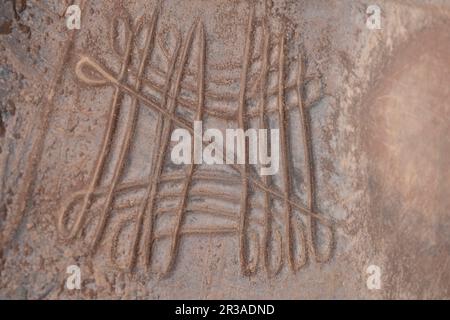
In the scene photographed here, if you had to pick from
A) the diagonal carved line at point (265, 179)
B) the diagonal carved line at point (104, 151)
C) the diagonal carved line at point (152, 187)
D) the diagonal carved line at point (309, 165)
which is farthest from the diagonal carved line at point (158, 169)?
the diagonal carved line at point (309, 165)

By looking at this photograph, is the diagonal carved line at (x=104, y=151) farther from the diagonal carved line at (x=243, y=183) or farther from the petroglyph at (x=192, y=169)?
the diagonal carved line at (x=243, y=183)

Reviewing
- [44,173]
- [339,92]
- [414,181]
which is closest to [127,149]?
[44,173]

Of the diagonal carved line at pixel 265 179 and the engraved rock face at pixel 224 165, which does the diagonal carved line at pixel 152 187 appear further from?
the diagonal carved line at pixel 265 179

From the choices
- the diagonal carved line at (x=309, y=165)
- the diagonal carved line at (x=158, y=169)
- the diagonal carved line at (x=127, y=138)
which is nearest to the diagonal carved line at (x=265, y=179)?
the diagonal carved line at (x=309, y=165)

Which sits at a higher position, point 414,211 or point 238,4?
point 238,4

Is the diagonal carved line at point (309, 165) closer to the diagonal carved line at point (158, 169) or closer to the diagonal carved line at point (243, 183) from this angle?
the diagonal carved line at point (243, 183)

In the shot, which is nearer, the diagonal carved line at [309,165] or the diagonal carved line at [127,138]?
the diagonal carved line at [127,138]

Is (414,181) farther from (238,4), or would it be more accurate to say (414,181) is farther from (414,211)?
(238,4)
